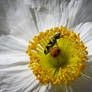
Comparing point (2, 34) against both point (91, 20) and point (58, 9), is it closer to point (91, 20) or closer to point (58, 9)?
point (58, 9)

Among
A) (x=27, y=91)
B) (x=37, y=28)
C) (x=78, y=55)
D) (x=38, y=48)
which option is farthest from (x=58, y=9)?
(x=27, y=91)

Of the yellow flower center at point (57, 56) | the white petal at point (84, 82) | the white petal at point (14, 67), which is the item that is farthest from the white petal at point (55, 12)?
the white petal at point (84, 82)

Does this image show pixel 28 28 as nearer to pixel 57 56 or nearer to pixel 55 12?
pixel 55 12

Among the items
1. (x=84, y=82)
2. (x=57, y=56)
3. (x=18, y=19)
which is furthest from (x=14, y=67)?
(x=84, y=82)

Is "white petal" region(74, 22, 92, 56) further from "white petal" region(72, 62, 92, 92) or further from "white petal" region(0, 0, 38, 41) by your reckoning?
"white petal" region(0, 0, 38, 41)

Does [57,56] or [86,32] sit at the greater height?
[86,32]

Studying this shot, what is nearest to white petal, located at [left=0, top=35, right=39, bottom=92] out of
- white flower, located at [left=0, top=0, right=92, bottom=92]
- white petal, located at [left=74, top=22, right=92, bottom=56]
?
white flower, located at [left=0, top=0, right=92, bottom=92]
